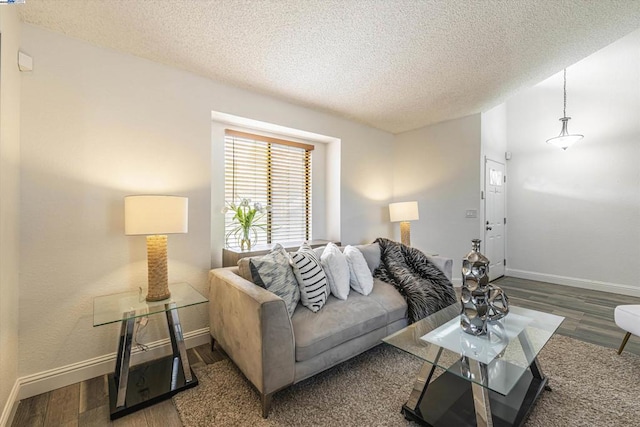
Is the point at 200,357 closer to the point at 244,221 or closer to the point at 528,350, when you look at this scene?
the point at 244,221

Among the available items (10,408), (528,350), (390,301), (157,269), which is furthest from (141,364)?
(528,350)

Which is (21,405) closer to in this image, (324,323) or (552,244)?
(324,323)

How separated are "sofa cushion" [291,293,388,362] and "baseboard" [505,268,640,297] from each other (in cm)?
381

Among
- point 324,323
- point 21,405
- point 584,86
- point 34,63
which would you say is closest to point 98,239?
point 21,405

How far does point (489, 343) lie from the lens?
152 centimetres

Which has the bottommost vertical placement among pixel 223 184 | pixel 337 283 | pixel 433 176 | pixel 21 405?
pixel 21 405

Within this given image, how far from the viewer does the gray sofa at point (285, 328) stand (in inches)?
60.0

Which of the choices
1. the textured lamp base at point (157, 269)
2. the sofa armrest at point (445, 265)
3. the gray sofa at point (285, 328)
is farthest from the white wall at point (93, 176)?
the sofa armrest at point (445, 265)

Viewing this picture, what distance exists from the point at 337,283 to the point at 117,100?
2.23 metres

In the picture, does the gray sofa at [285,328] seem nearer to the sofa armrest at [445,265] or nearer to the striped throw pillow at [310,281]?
the striped throw pillow at [310,281]

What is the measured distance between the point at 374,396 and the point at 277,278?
98cm

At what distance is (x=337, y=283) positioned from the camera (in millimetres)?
2166

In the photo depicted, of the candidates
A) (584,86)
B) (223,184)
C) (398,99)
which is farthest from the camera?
(584,86)

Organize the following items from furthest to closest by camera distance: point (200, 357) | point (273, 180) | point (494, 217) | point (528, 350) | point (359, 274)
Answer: point (494, 217)
point (273, 180)
point (359, 274)
point (200, 357)
point (528, 350)
